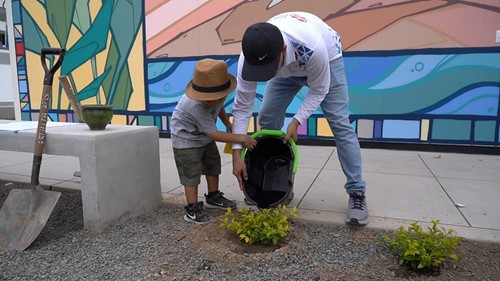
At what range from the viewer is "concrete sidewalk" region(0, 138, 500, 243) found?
2879mm

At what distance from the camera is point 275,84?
307 centimetres

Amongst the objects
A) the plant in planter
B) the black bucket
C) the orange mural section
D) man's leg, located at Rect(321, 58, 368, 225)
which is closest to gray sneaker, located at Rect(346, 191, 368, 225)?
man's leg, located at Rect(321, 58, 368, 225)

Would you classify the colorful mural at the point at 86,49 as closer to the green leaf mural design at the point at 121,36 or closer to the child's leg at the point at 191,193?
the green leaf mural design at the point at 121,36

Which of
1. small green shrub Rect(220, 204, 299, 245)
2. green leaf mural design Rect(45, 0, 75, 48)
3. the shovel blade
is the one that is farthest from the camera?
green leaf mural design Rect(45, 0, 75, 48)

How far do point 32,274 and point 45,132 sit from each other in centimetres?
100

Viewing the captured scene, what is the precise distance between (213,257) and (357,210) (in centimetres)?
109

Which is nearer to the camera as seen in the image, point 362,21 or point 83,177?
point 83,177

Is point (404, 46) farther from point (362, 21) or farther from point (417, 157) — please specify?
point (417, 157)

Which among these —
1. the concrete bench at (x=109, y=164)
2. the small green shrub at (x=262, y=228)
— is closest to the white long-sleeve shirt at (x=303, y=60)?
the small green shrub at (x=262, y=228)

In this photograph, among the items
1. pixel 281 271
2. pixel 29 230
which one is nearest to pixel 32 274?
pixel 29 230

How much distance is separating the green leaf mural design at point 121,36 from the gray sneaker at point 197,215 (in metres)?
4.23

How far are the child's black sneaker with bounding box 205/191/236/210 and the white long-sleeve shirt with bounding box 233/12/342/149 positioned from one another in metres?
0.66

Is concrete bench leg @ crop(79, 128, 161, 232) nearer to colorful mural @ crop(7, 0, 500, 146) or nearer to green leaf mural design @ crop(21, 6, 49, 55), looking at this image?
colorful mural @ crop(7, 0, 500, 146)

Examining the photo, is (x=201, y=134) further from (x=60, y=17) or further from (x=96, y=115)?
(x=60, y=17)
